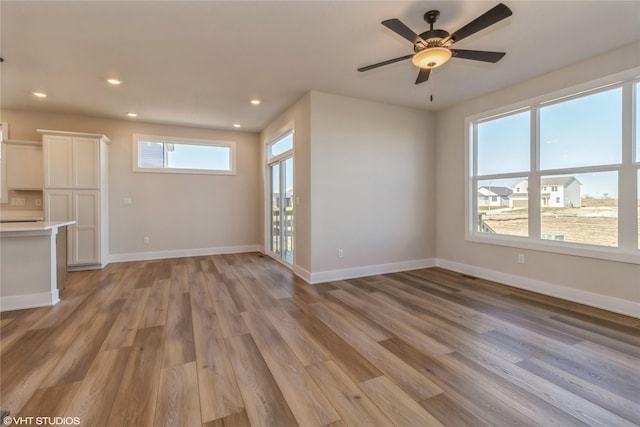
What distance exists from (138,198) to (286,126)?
3328 mm

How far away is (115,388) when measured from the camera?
67.0 inches

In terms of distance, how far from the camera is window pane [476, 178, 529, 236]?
3814 mm

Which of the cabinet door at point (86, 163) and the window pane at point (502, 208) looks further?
the cabinet door at point (86, 163)

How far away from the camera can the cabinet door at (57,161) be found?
440 centimetres

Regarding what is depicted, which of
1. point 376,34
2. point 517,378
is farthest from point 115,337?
point 376,34

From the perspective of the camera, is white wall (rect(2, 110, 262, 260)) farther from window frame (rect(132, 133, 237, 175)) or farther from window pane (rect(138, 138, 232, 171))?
window pane (rect(138, 138, 232, 171))

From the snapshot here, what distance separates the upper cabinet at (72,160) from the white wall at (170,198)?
60 centimetres

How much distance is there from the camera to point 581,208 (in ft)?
10.6

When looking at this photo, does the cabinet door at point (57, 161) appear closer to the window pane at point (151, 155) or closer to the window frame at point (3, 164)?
the window frame at point (3, 164)

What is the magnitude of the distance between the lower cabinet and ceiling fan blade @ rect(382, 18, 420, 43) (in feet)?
16.9

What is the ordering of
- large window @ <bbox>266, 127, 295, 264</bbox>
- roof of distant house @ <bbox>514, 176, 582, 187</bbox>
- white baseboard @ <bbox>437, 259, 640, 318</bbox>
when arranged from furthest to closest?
large window @ <bbox>266, 127, 295, 264</bbox> → roof of distant house @ <bbox>514, 176, 582, 187</bbox> → white baseboard @ <bbox>437, 259, 640, 318</bbox>

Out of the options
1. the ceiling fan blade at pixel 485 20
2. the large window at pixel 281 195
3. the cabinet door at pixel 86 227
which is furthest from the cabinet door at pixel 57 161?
the ceiling fan blade at pixel 485 20

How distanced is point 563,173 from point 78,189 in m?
7.13

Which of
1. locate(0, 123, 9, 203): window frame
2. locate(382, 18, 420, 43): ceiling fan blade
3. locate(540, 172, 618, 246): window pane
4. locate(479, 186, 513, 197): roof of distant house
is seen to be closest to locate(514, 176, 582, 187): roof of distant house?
locate(540, 172, 618, 246): window pane
